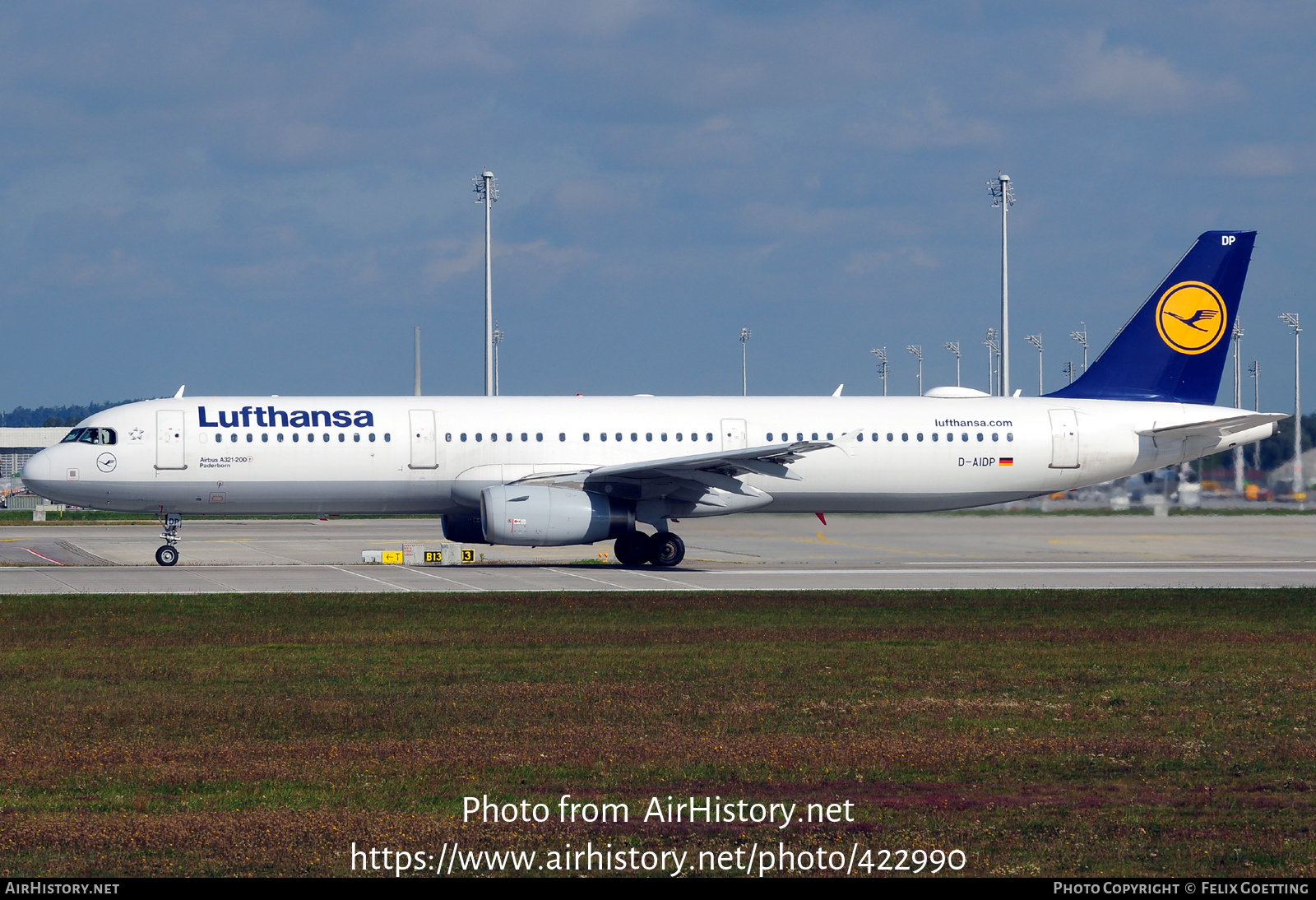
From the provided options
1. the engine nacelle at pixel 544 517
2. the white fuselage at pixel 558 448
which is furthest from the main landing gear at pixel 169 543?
the engine nacelle at pixel 544 517

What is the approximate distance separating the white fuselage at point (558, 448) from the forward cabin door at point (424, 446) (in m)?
0.03

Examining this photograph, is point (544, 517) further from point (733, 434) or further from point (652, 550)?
point (733, 434)

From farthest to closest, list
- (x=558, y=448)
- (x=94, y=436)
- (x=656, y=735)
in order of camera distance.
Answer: (x=558, y=448)
(x=94, y=436)
(x=656, y=735)

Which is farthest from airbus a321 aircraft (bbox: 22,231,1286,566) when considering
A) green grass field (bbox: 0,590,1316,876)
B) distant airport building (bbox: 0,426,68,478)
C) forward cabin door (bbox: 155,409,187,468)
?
distant airport building (bbox: 0,426,68,478)

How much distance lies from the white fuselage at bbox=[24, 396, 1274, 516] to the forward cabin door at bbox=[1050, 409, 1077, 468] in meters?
0.04

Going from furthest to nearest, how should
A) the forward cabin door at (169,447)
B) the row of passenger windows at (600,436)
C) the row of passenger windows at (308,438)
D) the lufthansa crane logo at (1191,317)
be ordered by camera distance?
the lufthansa crane logo at (1191,317) → the row of passenger windows at (600,436) → the row of passenger windows at (308,438) → the forward cabin door at (169,447)

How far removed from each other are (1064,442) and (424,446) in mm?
15939

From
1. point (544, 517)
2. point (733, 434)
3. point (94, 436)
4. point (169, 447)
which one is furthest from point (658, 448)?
point (94, 436)

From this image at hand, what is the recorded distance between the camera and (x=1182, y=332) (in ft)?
115

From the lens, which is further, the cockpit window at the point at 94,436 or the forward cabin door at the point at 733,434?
the forward cabin door at the point at 733,434

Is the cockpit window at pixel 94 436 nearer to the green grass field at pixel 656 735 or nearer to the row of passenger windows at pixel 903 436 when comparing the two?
the green grass field at pixel 656 735

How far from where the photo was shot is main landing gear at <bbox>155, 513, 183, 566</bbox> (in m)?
31.2

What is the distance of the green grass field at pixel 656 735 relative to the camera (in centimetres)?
848

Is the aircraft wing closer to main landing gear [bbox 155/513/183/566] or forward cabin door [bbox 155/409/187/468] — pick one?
forward cabin door [bbox 155/409/187/468]
